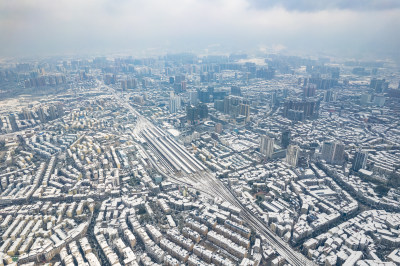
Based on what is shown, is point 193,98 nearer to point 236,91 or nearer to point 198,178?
point 236,91

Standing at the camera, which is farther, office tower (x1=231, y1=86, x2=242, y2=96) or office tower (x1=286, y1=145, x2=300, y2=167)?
office tower (x1=231, y1=86, x2=242, y2=96)

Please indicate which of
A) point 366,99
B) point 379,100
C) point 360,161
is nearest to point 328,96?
point 366,99

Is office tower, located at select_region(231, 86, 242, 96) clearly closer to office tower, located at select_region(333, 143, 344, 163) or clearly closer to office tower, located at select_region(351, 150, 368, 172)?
office tower, located at select_region(333, 143, 344, 163)

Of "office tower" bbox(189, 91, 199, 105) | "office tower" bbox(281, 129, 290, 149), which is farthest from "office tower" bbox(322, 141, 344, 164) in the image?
"office tower" bbox(189, 91, 199, 105)

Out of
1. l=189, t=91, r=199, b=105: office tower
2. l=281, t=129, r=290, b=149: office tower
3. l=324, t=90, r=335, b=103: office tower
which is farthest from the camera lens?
l=324, t=90, r=335, b=103: office tower

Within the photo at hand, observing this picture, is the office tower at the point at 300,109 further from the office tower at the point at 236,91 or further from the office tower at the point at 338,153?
the office tower at the point at 236,91
